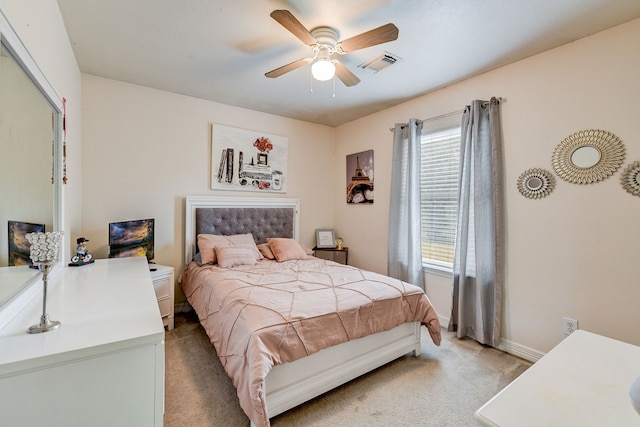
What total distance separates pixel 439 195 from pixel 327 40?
6.60 feet

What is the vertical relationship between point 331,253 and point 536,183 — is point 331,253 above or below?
below

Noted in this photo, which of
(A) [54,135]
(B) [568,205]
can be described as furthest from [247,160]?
(B) [568,205]

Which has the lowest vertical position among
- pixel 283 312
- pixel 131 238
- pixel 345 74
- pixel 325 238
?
pixel 283 312

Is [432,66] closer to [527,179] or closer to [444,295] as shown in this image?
[527,179]

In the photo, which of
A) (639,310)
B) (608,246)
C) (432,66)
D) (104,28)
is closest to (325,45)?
(432,66)

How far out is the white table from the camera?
67 centimetres

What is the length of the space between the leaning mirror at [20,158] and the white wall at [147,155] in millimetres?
1432

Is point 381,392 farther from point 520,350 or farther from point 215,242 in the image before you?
point 215,242

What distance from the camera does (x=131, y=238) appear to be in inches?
109

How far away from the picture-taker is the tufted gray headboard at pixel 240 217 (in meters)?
3.35

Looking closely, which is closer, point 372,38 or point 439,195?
point 372,38

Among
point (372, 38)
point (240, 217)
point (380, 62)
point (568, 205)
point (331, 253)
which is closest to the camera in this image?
point (372, 38)

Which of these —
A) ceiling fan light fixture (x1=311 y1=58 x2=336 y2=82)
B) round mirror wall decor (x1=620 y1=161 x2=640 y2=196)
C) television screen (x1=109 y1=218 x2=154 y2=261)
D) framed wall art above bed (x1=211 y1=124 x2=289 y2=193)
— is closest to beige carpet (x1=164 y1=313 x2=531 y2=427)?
television screen (x1=109 y1=218 x2=154 y2=261)

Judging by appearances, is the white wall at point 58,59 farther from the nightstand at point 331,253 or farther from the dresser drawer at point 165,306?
the nightstand at point 331,253
